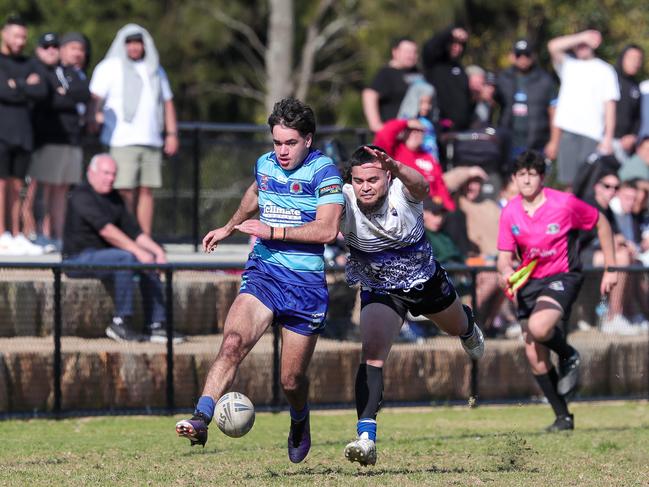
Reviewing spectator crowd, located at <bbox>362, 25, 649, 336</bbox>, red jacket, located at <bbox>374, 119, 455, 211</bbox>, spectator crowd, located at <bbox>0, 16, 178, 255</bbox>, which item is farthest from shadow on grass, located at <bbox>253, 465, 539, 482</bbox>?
spectator crowd, located at <bbox>0, 16, 178, 255</bbox>

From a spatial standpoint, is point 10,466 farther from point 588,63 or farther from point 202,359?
point 588,63

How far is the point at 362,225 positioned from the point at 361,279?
48 centimetres

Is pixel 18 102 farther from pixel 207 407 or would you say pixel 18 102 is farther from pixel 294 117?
pixel 207 407

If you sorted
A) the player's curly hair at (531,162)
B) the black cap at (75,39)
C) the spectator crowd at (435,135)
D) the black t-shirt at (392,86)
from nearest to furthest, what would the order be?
1. the player's curly hair at (531,162)
2. the spectator crowd at (435,135)
3. the black cap at (75,39)
4. the black t-shirt at (392,86)

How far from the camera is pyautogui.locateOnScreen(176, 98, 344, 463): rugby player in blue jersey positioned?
8.76m

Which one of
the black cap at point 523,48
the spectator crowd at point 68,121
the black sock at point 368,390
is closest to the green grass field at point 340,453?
the black sock at point 368,390

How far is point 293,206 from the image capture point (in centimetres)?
897

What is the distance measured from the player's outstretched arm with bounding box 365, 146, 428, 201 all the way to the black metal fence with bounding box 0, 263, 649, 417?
444 centimetres

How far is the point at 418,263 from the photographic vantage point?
953 cm

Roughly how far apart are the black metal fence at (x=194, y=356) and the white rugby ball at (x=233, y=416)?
466 centimetres

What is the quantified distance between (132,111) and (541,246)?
496cm

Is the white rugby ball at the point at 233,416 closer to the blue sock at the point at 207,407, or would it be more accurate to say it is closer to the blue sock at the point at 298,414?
the blue sock at the point at 207,407

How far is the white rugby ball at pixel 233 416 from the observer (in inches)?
324

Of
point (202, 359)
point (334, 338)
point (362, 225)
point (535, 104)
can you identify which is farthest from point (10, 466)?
point (535, 104)
